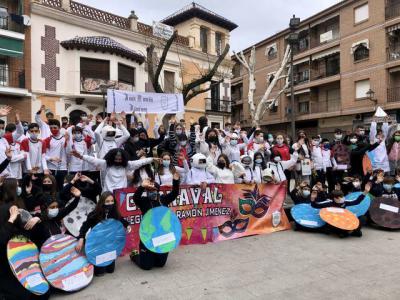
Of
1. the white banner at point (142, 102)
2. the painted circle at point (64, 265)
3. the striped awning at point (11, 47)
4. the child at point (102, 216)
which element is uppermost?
the striped awning at point (11, 47)

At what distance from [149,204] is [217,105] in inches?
984

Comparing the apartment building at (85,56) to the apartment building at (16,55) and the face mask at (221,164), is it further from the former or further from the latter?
the face mask at (221,164)

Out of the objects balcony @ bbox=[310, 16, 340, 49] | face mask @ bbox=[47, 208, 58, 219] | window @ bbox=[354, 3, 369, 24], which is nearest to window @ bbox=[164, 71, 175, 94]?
balcony @ bbox=[310, 16, 340, 49]

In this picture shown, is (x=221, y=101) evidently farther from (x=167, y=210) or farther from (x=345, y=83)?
(x=167, y=210)

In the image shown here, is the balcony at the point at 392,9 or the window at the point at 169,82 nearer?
the balcony at the point at 392,9

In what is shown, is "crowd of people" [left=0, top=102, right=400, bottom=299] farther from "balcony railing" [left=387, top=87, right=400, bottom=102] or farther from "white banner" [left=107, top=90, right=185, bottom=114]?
"balcony railing" [left=387, top=87, right=400, bottom=102]

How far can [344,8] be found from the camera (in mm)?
28375

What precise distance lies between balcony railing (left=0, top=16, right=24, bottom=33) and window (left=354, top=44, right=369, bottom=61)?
2376 cm

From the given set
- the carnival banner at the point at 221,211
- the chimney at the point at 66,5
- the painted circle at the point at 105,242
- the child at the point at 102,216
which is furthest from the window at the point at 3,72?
the painted circle at the point at 105,242

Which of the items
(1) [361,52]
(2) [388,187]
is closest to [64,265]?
(2) [388,187]

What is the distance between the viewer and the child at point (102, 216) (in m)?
4.69

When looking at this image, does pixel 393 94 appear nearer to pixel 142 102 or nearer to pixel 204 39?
pixel 204 39

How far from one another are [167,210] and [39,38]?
57.7 ft

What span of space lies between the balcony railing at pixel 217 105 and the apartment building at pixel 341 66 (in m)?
6.68
